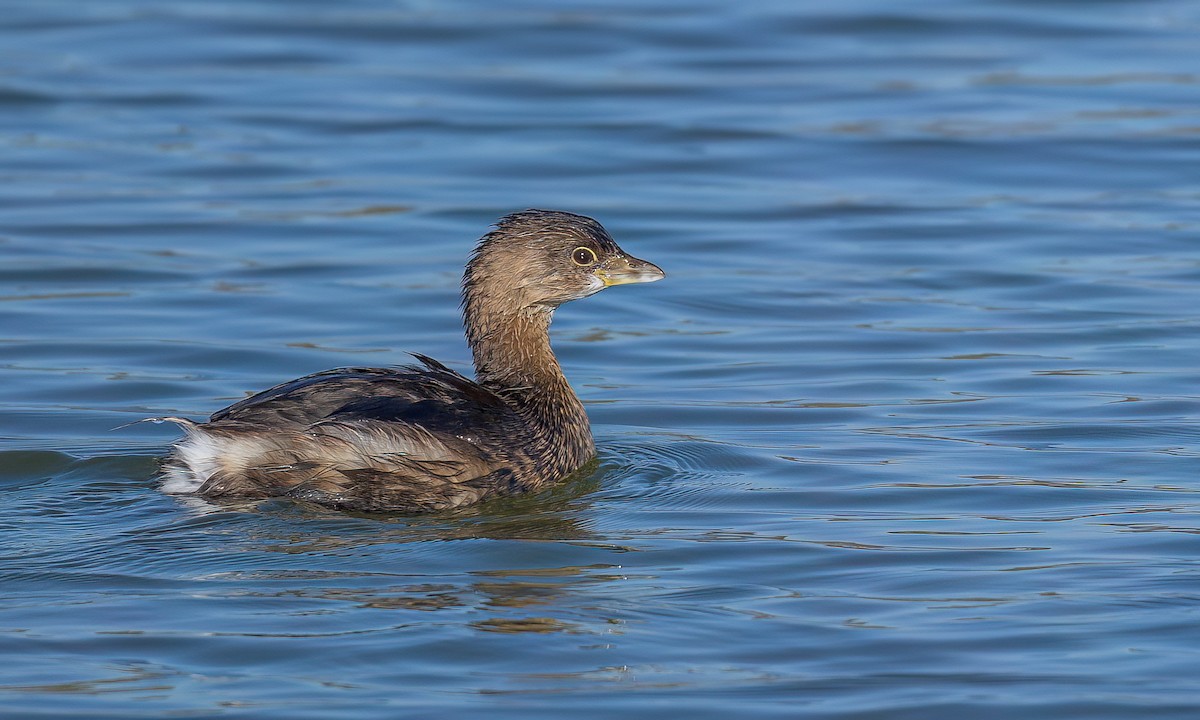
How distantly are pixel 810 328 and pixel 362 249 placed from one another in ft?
10.5

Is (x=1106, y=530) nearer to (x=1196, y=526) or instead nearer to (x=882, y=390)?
(x=1196, y=526)

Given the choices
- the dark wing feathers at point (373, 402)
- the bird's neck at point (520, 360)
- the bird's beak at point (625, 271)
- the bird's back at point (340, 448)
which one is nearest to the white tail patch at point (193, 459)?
the bird's back at point (340, 448)

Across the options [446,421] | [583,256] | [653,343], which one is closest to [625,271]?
[583,256]

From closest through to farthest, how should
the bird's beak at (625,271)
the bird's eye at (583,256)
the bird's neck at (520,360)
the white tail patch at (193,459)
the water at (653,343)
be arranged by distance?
the water at (653,343) → the white tail patch at (193,459) → the bird's neck at (520,360) → the bird's eye at (583,256) → the bird's beak at (625,271)

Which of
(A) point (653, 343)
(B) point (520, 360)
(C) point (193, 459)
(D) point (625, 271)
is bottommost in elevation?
(A) point (653, 343)

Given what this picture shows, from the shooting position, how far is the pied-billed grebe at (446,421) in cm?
754

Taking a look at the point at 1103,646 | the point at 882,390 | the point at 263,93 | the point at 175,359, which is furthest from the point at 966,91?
the point at 1103,646

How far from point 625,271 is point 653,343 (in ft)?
7.16

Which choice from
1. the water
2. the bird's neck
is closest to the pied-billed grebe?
the bird's neck

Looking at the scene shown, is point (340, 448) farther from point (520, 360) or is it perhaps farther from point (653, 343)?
point (653, 343)

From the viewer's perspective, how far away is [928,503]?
25.7 ft

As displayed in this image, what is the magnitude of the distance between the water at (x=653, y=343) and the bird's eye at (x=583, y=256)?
81cm

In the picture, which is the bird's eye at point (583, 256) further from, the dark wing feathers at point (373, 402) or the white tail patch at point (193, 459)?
the white tail patch at point (193, 459)

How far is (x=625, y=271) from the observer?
29.1ft
